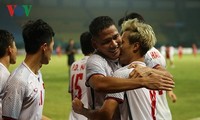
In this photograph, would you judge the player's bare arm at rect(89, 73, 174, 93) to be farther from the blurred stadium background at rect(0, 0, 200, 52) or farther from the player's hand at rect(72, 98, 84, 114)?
the blurred stadium background at rect(0, 0, 200, 52)

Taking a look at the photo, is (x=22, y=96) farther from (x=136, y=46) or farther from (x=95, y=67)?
(x=136, y=46)

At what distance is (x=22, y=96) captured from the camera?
364 cm

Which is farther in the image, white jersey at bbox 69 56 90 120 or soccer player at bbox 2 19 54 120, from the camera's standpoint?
white jersey at bbox 69 56 90 120

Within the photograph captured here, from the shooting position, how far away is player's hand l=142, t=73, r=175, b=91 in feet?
9.85

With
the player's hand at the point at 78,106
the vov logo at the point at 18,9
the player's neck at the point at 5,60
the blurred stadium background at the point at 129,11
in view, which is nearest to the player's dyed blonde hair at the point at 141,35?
the player's hand at the point at 78,106

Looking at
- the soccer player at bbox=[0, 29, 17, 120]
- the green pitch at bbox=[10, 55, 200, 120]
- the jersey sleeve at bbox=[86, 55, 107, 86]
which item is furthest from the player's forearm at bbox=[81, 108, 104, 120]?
the green pitch at bbox=[10, 55, 200, 120]

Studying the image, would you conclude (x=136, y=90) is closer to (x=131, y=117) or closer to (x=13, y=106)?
(x=131, y=117)

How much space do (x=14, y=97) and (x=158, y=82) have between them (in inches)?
52.4

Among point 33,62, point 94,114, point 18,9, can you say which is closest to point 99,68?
point 94,114

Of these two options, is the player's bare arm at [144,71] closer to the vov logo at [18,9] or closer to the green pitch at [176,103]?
the green pitch at [176,103]

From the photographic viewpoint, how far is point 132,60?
3375 mm

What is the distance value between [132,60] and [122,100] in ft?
1.18

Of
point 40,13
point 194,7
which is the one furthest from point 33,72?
point 194,7

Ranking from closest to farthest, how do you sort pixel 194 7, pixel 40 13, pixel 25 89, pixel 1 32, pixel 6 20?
pixel 25 89, pixel 1 32, pixel 6 20, pixel 40 13, pixel 194 7
